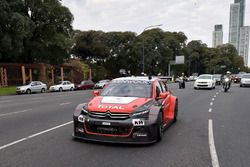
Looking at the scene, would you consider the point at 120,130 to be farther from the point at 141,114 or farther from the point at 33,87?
the point at 33,87

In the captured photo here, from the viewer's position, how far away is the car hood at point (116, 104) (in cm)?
566

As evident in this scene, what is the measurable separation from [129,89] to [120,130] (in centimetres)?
179

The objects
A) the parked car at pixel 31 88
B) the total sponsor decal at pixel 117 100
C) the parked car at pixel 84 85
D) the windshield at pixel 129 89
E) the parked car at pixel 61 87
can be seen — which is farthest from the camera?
the parked car at pixel 84 85

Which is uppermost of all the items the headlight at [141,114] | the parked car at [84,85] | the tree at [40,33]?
the tree at [40,33]

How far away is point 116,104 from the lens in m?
5.85

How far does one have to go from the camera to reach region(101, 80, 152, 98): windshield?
22.5 feet

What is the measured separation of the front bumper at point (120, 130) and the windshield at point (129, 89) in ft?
4.10

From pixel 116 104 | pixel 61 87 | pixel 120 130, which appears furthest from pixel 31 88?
pixel 120 130

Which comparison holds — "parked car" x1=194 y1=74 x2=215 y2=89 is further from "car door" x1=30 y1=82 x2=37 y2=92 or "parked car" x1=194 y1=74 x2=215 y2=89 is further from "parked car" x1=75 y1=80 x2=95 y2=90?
"car door" x1=30 y1=82 x2=37 y2=92

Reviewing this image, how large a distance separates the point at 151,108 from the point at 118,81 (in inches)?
75.2

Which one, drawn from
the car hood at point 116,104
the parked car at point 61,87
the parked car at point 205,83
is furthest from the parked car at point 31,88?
the car hood at point 116,104

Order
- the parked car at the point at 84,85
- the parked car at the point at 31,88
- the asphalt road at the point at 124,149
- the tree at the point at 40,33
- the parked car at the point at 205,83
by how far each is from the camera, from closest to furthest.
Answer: the asphalt road at the point at 124,149
the parked car at the point at 205,83
the parked car at the point at 31,88
the tree at the point at 40,33
the parked car at the point at 84,85

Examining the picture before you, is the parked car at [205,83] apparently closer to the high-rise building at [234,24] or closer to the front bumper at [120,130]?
the front bumper at [120,130]

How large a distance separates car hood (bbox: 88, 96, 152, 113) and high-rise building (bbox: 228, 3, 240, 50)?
92597 mm
